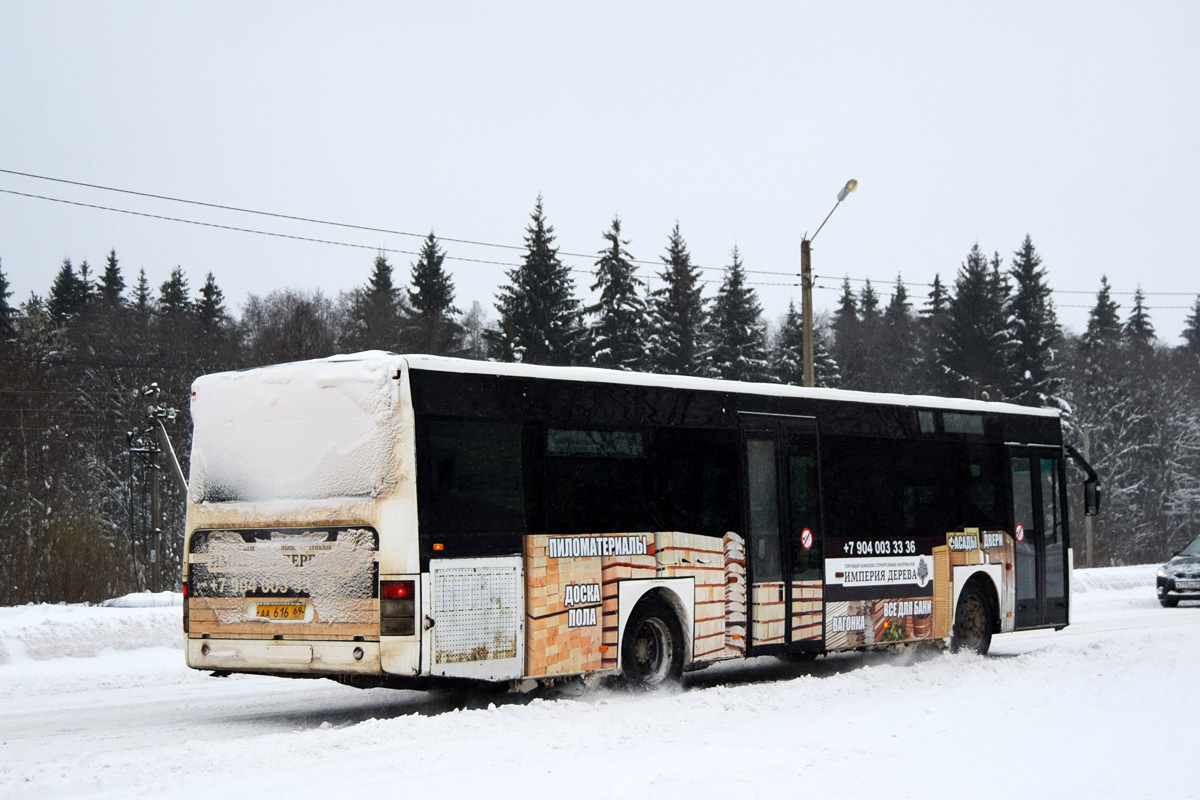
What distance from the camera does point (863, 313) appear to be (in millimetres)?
106875

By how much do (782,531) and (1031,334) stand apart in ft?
201

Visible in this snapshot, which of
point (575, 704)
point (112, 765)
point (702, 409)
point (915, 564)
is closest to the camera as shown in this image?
point (112, 765)

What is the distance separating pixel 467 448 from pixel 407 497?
0.82 meters

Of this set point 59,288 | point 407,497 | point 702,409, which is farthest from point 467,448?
point 59,288

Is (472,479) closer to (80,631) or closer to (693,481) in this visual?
(693,481)

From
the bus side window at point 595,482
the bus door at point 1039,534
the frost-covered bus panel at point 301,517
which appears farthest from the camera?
the bus door at point 1039,534

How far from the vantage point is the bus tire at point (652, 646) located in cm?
1227

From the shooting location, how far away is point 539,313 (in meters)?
57.2

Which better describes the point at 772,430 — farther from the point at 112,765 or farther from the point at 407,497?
the point at 112,765

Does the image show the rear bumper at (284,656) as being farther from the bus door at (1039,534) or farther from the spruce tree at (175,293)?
the spruce tree at (175,293)

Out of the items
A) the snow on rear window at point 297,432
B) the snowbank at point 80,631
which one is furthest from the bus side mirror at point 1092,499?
the snowbank at point 80,631

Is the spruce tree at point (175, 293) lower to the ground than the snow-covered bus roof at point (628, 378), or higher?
higher

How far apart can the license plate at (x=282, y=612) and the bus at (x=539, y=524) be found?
0.02m

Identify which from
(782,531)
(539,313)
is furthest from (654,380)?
(539,313)
